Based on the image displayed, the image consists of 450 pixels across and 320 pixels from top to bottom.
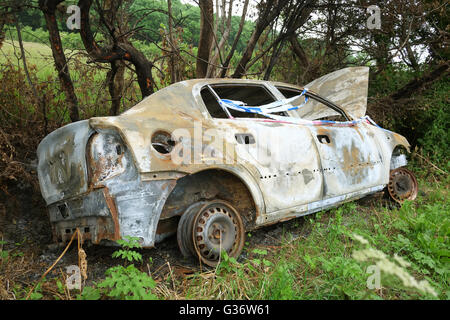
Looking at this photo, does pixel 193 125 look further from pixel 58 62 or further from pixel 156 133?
pixel 58 62

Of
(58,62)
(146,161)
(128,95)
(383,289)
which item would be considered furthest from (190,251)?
(128,95)

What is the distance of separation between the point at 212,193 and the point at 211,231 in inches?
15.6

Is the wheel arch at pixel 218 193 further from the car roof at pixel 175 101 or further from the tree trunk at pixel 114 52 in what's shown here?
the tree trunk at pixel 114 52

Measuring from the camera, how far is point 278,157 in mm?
2859

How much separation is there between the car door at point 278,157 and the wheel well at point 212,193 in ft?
0.61

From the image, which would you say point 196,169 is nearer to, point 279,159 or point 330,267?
point 279,159

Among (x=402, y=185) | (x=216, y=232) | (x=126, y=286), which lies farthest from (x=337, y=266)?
(x=402, y=185)

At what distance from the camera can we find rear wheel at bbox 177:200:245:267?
2447mm

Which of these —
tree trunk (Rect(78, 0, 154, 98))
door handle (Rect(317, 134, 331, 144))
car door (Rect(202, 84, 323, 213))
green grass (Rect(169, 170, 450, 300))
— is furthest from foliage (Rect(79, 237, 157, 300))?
tree trunk (Rect(78, 0, 154, 98))

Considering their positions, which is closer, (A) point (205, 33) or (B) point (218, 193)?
(B) point (218, 193)

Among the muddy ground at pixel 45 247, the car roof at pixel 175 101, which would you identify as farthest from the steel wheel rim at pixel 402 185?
the car roof at pixel 175 101

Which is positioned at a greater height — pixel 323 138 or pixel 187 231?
pixel 323 138

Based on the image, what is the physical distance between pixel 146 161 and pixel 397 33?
20.1 ft

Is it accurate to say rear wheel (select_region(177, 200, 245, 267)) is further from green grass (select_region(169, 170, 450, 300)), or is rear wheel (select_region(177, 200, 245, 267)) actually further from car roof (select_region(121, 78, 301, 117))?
car roof (select_region(121, 78, 301, 117))
